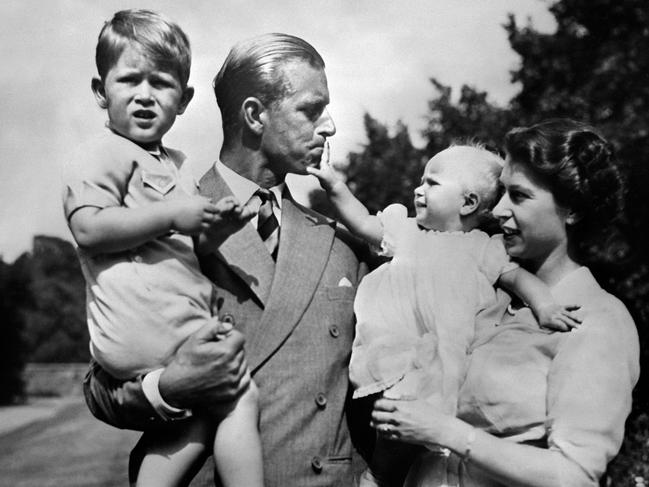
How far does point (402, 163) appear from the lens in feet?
75.4

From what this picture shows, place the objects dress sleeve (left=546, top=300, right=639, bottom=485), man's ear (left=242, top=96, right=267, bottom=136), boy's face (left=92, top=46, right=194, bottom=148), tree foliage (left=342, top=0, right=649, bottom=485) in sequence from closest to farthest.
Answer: dress sleeve (left=546, top=300, right=639, bottom=485) < boy's face (left=92, top=46, right=194, bottom=148) < man's ear (left=242, top=96, right=267, bottom=136) < tree foliage (left=342, top=0, right=649, bottom=485)

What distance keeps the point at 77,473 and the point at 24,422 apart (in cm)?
1528

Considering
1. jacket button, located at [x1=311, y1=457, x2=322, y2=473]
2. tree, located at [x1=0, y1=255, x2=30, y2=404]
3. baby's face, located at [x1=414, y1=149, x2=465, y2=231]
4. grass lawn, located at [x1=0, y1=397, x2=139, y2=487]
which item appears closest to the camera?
jacket button, located at [x1=311, y1=457, x2=322, y2=473]

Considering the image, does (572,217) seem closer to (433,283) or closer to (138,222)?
(433,283)

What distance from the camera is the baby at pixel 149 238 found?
291 cm

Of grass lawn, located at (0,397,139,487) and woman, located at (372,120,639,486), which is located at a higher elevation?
woman, located at (372,120,639,486)

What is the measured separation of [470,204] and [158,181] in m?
1.15

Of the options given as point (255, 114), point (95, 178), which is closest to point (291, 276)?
point (255, 114)

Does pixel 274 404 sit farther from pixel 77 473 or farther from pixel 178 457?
pixel 77 473

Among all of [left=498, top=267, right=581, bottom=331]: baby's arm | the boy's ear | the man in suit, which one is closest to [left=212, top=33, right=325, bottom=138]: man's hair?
the man in suit

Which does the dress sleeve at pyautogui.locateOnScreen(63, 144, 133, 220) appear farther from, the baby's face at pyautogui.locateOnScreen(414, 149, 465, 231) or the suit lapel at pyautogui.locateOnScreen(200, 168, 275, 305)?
the baby's face at pyautogui.locateOnScreen(414, 149, 465, 231)

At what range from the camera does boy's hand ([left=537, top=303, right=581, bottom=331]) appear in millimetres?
2979

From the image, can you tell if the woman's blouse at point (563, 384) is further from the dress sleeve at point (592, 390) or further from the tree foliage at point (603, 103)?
the tree foliage at point (603, 103)

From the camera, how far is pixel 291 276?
3.31 m
